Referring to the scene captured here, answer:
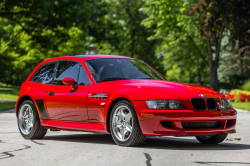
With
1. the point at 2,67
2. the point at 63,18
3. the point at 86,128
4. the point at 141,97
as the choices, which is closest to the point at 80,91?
the point at 86,128

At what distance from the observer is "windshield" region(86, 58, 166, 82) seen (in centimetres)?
824

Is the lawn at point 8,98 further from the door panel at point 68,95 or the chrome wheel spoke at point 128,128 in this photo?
the chrome wheel spoke at point 128,128

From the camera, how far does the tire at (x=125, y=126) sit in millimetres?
7168

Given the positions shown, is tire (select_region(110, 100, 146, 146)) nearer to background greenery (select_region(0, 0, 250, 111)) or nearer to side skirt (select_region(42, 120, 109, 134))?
side skirt (select_region(42, 120, 109, 134))

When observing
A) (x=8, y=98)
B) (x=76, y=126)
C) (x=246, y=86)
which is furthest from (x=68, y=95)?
(x=246, y=86)

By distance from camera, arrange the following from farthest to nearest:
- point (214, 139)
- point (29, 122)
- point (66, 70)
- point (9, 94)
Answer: point (9, 94)
point (29, 122)
point (66, 70)
point (214, 139)

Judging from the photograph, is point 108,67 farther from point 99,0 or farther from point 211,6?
point 99,0

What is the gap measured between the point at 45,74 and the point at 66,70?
707 millimetres

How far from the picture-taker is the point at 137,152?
688cm

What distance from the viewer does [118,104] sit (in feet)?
24.3

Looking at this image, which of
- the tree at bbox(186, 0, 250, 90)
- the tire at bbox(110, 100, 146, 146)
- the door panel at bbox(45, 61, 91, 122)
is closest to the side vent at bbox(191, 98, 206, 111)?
the tire at bbox(110, 100, 146, 146)

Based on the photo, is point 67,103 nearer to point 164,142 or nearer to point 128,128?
point 128,128

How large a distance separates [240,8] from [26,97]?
19530 millimetres

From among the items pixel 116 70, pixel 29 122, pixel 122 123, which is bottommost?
pixel 29 122
